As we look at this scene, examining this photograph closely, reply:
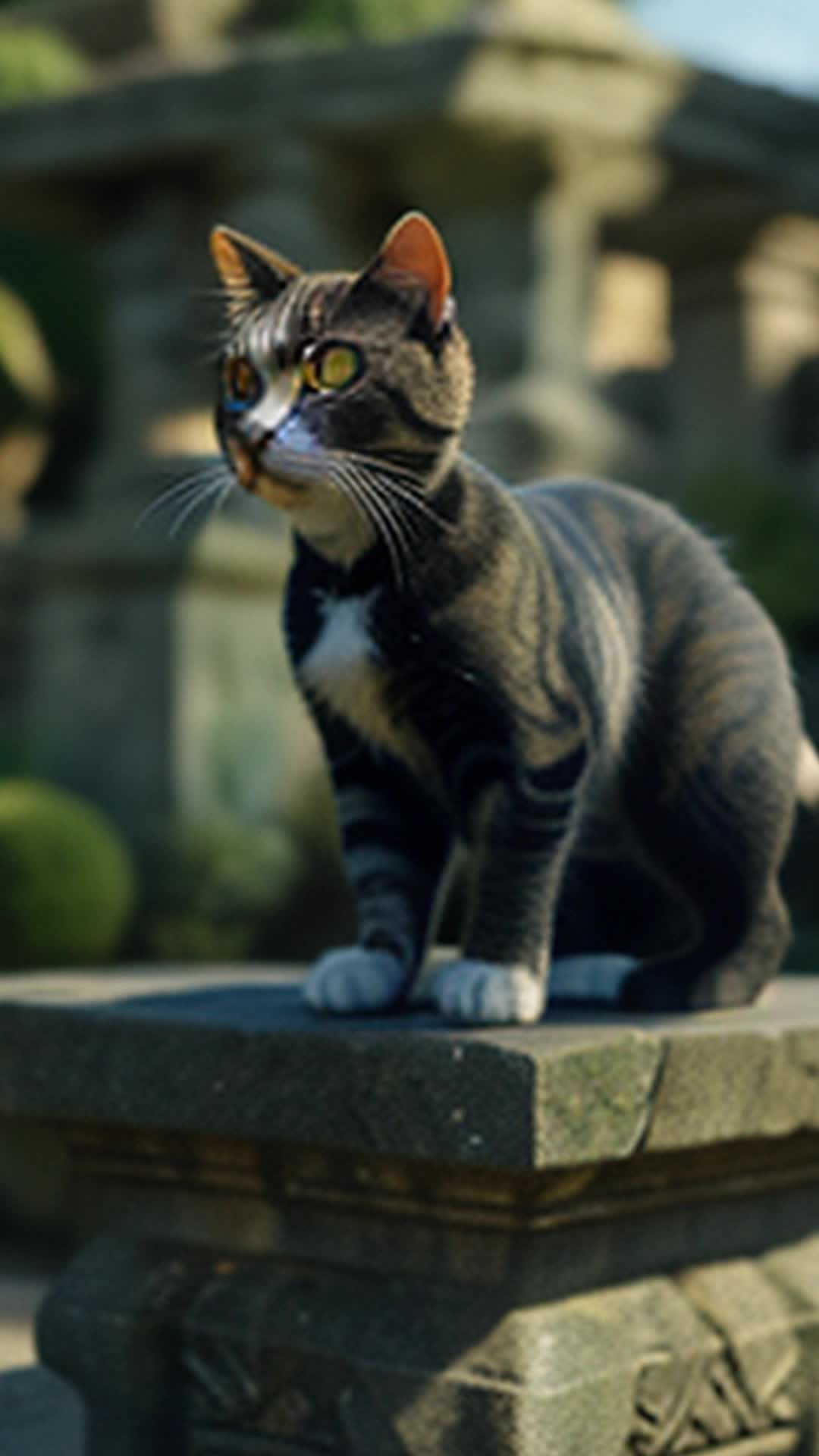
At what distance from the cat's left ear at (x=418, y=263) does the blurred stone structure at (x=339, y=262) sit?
217 inches

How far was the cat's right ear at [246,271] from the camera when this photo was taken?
Answer: 271 cm

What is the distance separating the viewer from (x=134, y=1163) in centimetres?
299

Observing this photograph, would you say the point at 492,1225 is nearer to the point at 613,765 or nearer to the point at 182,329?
the point at 613,765

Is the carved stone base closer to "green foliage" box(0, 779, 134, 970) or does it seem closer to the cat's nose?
the cat's nose

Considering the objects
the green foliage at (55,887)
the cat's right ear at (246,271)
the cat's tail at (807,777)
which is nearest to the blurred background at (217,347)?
the green foliage at (55,887)

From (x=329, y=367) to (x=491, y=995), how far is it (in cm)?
85

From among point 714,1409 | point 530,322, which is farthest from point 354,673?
point 530,322

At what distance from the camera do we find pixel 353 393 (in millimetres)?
2545

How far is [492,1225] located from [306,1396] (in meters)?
0.39

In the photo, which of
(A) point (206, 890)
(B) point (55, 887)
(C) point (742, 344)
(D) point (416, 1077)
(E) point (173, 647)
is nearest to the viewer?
(D) point (416, 1077)

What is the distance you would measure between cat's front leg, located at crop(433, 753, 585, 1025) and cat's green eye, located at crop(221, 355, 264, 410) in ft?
2.04

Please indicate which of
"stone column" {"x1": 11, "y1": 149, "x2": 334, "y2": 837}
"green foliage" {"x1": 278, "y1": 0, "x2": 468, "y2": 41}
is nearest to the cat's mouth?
"stone column" {"x1": 11, "y1": 149, "x2": 334, "y2": 837}

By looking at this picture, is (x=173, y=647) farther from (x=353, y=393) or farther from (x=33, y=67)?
(x=353, y=393)

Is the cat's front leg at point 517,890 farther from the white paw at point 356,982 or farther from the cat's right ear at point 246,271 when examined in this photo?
the cat's right ear at point 246,271
